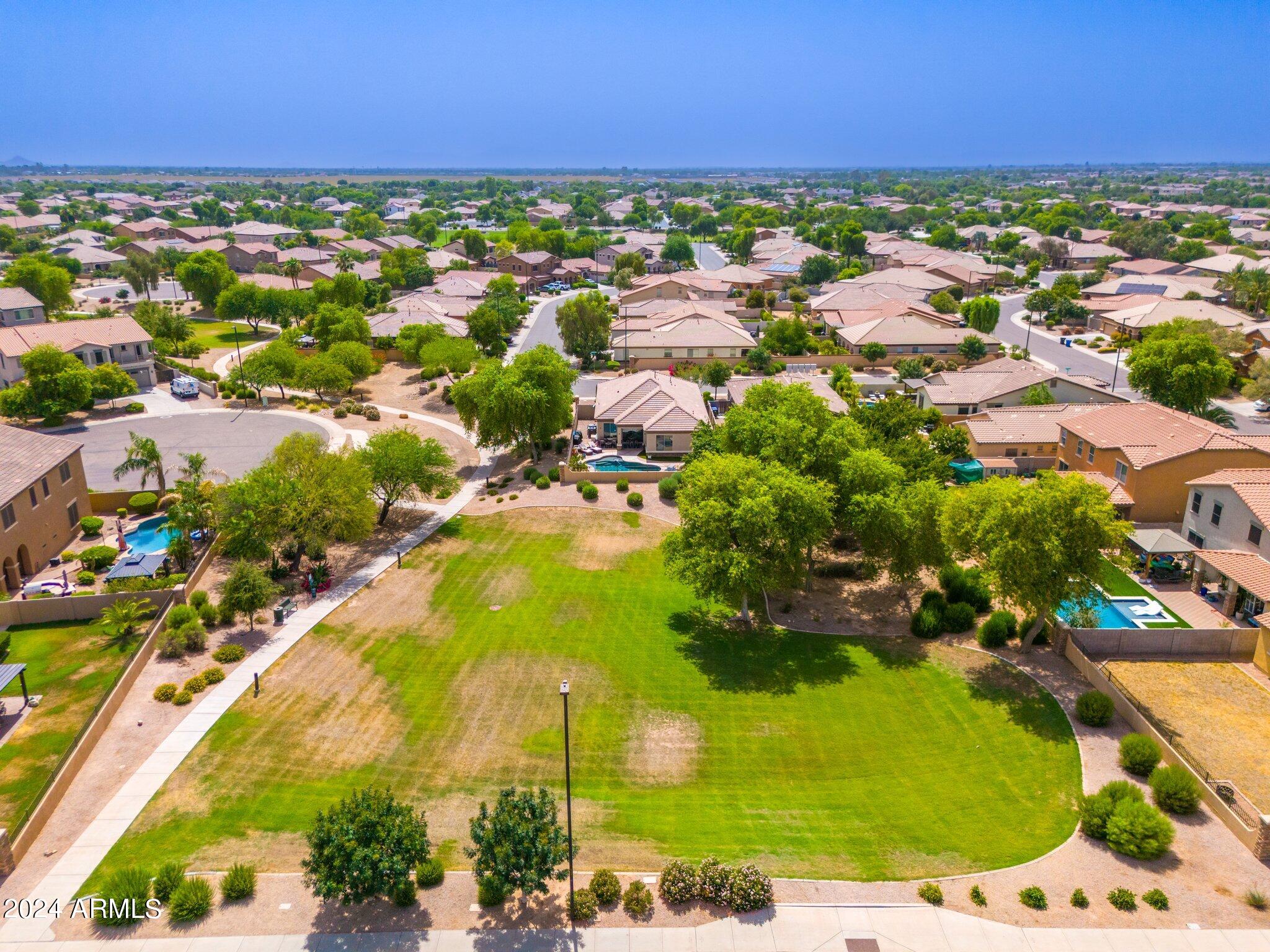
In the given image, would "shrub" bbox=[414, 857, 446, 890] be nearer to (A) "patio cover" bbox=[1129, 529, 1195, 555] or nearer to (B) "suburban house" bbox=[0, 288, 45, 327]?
(A) "patio cover" bbox=[1129, 529, 1195, 555]

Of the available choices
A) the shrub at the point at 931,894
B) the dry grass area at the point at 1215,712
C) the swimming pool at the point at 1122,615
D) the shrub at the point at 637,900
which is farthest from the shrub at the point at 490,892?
the swimming pool at the point at 1122,615

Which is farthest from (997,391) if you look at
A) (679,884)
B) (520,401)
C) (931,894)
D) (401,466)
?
(679,884)

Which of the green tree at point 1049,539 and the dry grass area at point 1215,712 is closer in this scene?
the dry grass area at point 1215,712

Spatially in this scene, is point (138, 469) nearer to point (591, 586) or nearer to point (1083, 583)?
point (591, 586)

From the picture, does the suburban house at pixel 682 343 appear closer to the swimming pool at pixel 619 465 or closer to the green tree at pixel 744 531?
the swimming pool at pixel 619 465

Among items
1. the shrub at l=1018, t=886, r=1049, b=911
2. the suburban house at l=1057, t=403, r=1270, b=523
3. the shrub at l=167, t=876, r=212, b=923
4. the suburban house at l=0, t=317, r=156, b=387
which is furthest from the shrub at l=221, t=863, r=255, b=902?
the suburban house at l=0, t=317, r=156, b=387

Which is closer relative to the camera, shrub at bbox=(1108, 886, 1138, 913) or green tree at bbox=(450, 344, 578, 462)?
shrub at bbox=(1108, 886, 1138, 913)
